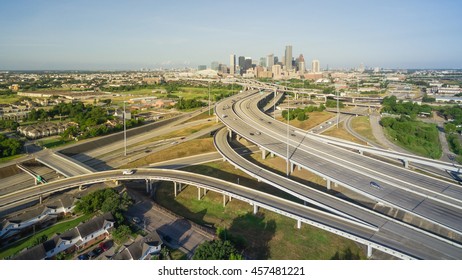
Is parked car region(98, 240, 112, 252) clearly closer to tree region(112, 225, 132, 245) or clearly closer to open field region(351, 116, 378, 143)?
tree region(112, 225, 132, 245)

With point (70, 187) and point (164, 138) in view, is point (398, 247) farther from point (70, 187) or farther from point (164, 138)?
point (164, 138)

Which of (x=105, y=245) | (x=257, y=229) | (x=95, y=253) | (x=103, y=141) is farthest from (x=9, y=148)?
(x=257, y=229)

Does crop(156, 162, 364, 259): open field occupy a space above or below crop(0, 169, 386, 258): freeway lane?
below

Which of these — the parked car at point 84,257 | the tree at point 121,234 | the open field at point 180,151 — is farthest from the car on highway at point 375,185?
the open field at point 180,151

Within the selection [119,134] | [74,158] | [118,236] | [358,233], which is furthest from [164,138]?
[358,233]

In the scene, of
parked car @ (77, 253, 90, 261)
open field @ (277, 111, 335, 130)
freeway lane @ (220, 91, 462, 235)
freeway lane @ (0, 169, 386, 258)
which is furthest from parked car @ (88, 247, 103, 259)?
open field @ (277, 111, 335, 130)

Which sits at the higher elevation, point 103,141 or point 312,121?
point 312,121

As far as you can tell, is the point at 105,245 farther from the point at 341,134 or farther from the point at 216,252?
the point at 341,134
